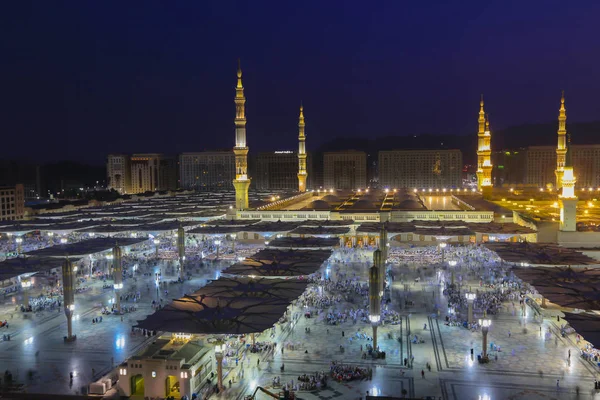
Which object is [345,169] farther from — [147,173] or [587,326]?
[587,326]

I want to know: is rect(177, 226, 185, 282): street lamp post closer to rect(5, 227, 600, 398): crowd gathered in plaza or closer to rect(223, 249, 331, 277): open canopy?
rect(5, 227, 600, 398): crowd gathered in plaza

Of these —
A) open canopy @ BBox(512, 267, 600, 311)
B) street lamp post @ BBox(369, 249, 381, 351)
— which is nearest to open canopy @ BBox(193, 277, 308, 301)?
street lamp post @ BBox(369, 249, 381, 351)

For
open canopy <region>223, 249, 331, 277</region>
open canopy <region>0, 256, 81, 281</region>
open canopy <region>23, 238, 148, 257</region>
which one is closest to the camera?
open canopy <region>0, 256, 81, 281</region>

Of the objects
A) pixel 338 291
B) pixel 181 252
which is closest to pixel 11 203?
pixel 181 252

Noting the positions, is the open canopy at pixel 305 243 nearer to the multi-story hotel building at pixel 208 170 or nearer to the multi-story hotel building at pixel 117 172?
the multi-story hotel building at pixel 117 172

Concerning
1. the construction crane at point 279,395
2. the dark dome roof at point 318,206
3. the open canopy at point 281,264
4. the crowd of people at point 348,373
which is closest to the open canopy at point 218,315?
the construction crane at point 279,395

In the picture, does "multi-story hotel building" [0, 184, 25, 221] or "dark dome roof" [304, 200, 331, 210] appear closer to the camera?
"dark dome roof" [304, 200, 331, 210]
